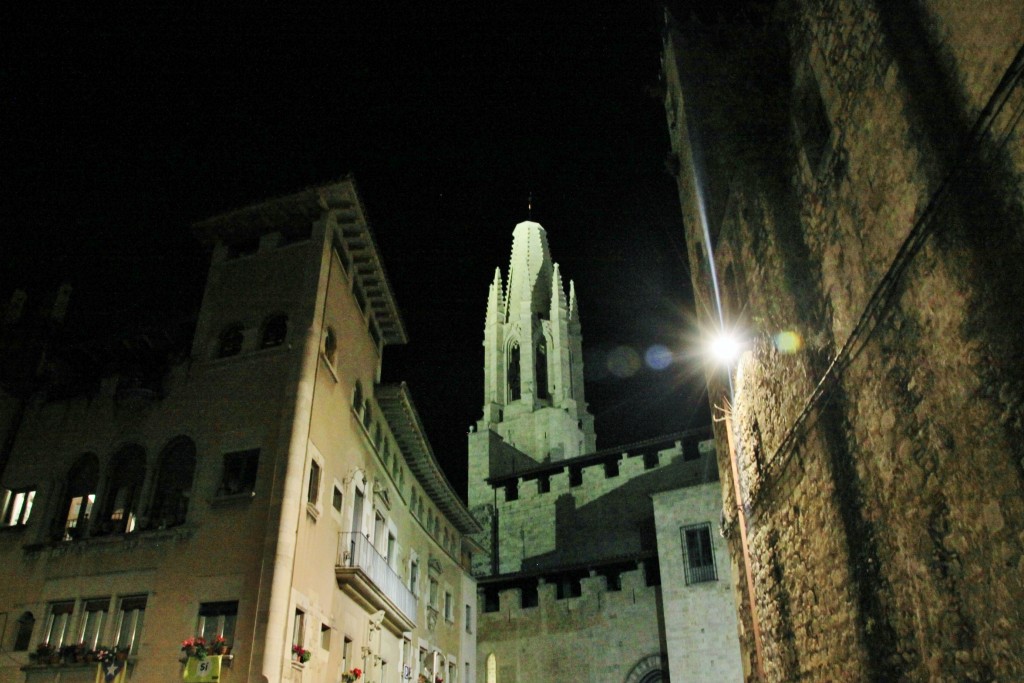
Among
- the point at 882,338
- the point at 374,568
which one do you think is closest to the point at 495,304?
the point at 374,568

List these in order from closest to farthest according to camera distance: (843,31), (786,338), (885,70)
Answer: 1. (885,70)
2. (843,31)
3. (786,338)

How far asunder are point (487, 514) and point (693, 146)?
36.6 m

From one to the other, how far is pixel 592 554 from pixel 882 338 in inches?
1490

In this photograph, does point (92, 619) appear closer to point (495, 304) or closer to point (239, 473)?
point (239, 473)

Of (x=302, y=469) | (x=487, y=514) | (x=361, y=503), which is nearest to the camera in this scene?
(x=302, y=469)

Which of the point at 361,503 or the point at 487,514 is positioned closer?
the point at 361,503

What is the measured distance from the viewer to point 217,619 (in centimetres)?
1556

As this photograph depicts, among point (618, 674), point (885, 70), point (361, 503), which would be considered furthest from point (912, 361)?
point (618, 674)

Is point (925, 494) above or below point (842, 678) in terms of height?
above

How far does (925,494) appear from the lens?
6340 millimetres

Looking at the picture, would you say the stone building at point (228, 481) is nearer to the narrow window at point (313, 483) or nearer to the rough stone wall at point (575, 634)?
the narrow window at point (313, 483)

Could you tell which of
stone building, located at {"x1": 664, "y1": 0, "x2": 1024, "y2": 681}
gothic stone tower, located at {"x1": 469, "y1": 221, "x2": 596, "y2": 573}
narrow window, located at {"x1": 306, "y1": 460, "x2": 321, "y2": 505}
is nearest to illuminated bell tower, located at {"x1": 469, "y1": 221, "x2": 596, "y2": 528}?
gothic stone tower, located at {"x1": 469, "y1": 221, "x2": 596, "y2": 573}

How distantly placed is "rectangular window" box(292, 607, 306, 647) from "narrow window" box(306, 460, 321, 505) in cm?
241

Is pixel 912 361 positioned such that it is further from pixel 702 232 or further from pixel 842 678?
pixel 702 232
